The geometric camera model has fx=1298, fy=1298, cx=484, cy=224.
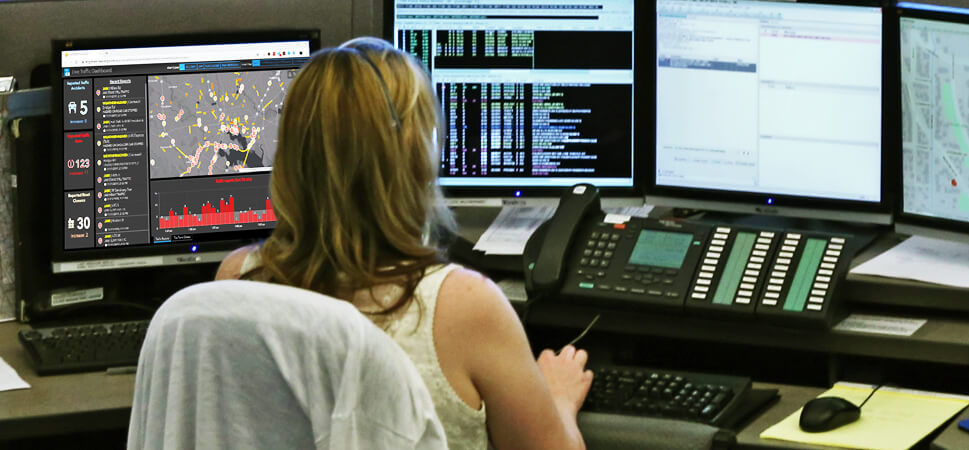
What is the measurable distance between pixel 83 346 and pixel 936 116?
53.0 inches

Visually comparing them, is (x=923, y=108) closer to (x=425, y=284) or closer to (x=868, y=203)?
(x=868, y=203)

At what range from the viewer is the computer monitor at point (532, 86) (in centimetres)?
224

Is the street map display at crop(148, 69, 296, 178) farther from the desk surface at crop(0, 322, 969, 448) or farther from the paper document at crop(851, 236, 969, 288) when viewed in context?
the paper document at crop(851, 236, 969, 288)

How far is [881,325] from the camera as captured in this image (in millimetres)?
1909

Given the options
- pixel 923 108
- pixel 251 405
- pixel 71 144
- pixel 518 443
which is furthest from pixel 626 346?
pixel 251 405

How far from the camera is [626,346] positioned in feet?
7.27

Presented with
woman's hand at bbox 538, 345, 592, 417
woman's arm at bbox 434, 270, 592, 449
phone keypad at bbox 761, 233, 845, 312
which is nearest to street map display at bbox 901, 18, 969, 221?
phone keypad at bbox 761, 233, 845, 312

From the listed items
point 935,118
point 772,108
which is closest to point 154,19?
point 772,108

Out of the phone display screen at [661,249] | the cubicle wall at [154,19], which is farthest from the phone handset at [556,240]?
the cubicle wall at [154,19]

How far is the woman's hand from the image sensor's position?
180 centimetres

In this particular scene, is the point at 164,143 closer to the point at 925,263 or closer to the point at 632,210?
the point at 632,210

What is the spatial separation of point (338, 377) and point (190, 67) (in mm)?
1151

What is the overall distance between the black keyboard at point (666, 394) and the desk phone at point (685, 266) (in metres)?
0.11

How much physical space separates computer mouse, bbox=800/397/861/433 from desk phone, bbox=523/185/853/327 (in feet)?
0.54
